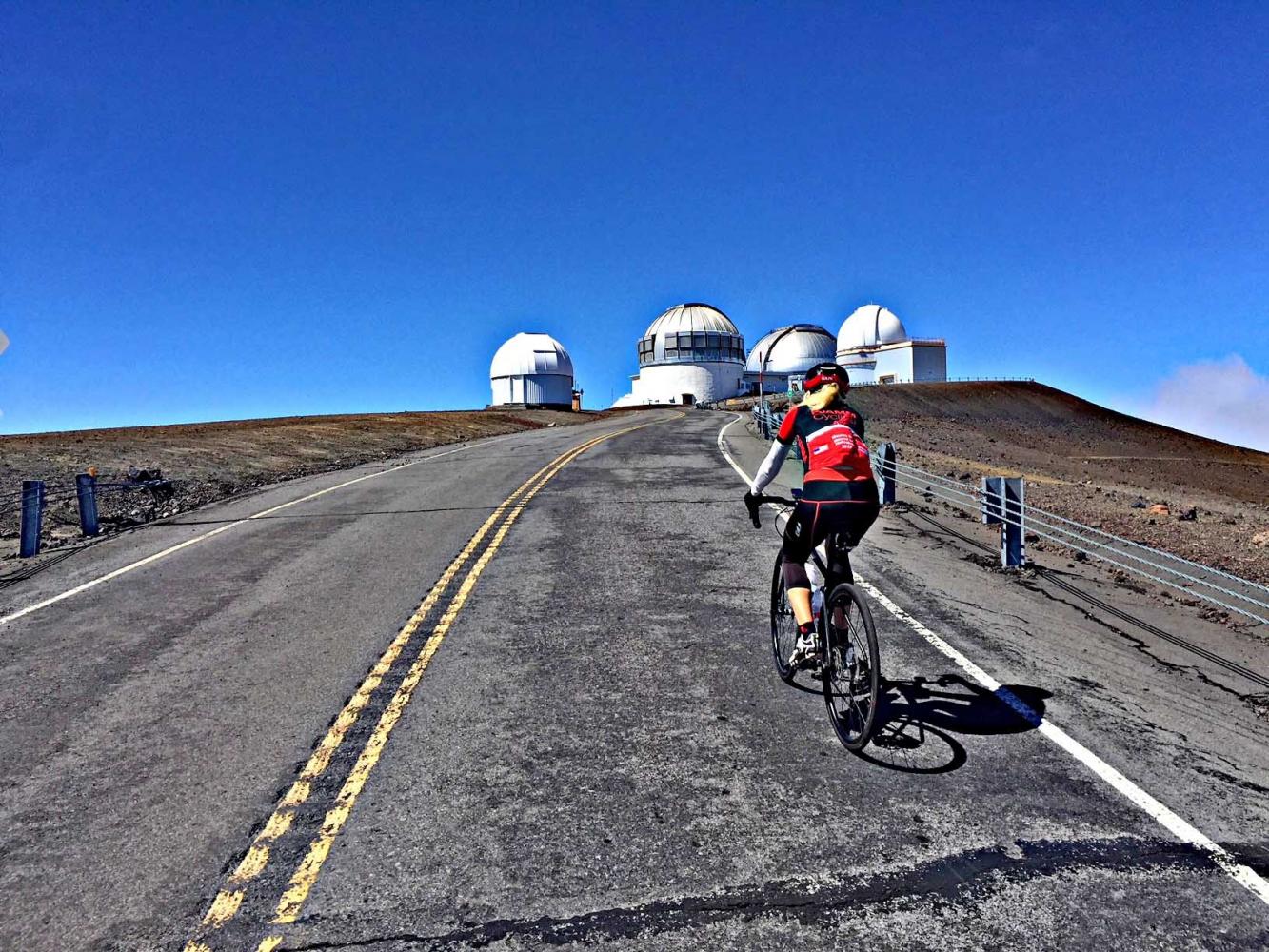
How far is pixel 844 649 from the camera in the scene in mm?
4832

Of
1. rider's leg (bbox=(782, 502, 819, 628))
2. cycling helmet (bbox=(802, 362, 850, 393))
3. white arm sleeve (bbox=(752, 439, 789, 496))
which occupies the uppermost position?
cycling helmet (bbox=(802, 362, 850, 393))

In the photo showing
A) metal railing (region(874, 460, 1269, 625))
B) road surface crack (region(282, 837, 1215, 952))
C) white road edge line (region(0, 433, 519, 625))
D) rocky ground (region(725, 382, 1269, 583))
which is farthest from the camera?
rocky ground (region(725, 382, 1269, 583))

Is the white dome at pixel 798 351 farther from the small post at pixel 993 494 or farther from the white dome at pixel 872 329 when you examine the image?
the small post at pixel 993 494

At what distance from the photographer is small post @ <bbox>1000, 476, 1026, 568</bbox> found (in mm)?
10086

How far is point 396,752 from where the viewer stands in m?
4.91

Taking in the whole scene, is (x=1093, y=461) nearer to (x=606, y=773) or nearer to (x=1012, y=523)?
(x=1012, y=523)

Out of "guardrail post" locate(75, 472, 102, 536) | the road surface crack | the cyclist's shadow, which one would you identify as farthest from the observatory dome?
the road surface crack

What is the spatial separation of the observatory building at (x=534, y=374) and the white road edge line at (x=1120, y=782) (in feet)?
247

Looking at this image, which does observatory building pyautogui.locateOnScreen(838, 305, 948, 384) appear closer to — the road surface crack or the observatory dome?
the observatory dome

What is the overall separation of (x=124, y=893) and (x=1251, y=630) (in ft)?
31.4

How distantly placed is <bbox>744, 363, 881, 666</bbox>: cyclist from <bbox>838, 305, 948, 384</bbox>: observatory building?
83.2 meters

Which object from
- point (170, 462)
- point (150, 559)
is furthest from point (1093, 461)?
A: point (150, 559)

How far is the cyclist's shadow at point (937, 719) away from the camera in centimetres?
471

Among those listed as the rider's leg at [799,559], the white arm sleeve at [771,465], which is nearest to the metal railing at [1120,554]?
the rider's leg at [799,559]
